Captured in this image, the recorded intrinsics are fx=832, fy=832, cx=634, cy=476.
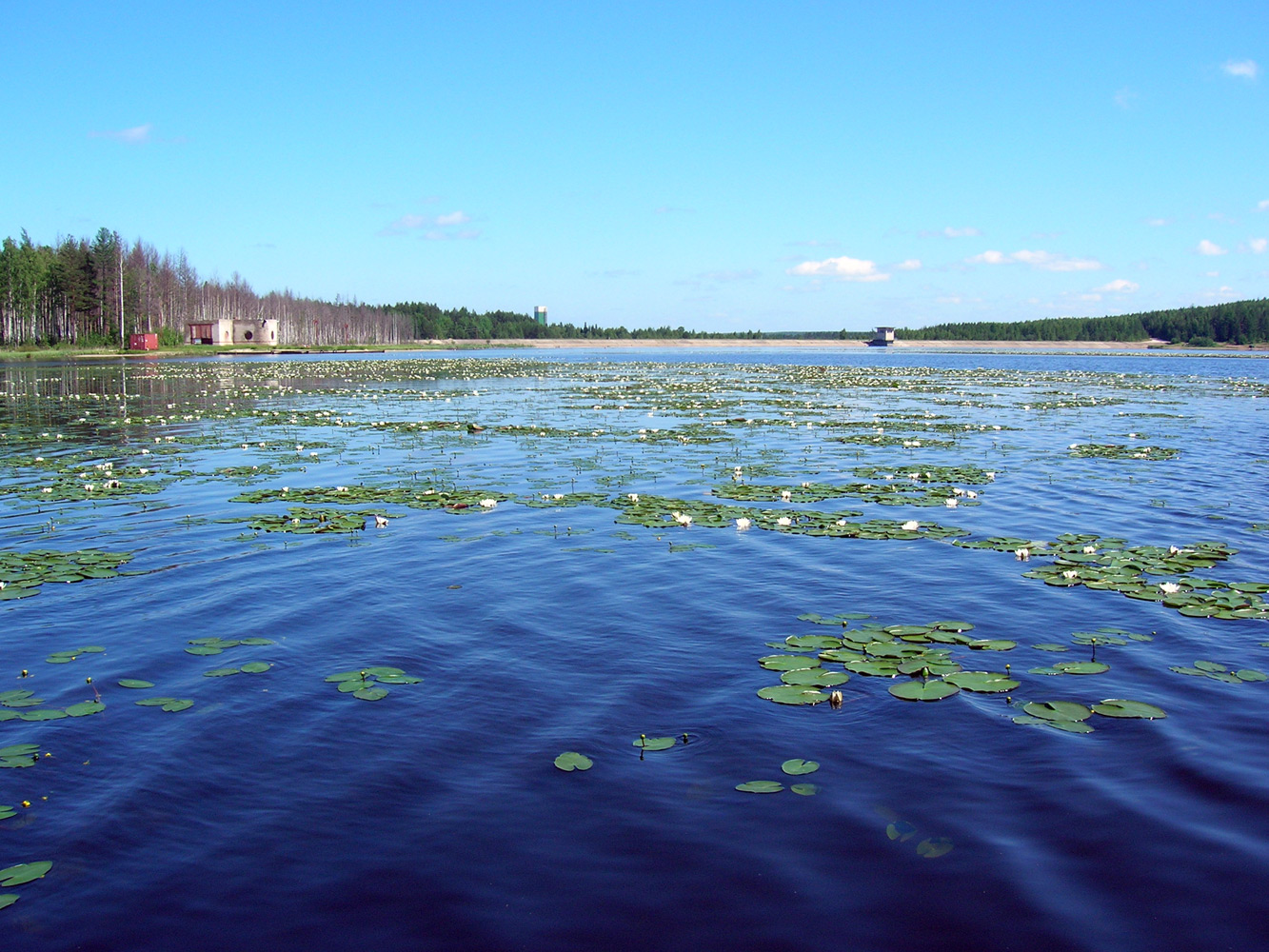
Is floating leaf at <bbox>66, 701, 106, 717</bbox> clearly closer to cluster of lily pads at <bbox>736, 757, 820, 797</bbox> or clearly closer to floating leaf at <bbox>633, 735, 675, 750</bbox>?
floating leaf at <bbox>633, 735, 675, 750</bbox>

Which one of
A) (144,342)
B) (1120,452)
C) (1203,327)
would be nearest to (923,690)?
(1120,452)

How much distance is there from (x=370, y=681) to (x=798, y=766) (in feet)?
11.6

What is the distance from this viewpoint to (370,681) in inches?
269

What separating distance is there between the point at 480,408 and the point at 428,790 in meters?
27.3

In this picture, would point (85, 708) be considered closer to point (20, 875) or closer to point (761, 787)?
point (20, 875)

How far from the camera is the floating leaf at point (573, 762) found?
5.47m

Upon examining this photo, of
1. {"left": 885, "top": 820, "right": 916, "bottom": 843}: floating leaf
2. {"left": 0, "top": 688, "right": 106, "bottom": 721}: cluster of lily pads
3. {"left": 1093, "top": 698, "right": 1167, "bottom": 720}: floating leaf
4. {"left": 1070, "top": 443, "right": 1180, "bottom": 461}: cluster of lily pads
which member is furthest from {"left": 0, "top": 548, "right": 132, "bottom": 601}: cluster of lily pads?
{"left": 1070, "top": 443, "right": 1180, "bottom": 461}: cluster of lily pads

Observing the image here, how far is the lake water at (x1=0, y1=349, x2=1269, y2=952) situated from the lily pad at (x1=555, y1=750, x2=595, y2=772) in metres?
0.06

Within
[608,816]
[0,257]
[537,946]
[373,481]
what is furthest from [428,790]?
[0,257]

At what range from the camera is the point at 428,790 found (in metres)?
5.25

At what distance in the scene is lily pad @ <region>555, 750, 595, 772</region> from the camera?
5.46 m

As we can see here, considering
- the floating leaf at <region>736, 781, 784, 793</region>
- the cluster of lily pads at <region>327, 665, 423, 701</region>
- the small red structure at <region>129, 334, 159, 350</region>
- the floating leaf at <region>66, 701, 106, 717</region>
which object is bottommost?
the floating leaf at <region>736, 781, 784, 793</region>

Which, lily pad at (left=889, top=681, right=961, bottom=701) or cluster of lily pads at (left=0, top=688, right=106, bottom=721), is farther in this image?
lily pad at (left=889, top=681, right=961, bottom=701)

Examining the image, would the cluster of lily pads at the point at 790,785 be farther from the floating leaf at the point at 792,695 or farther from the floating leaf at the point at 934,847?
the floating leaf at the point at 792,695
